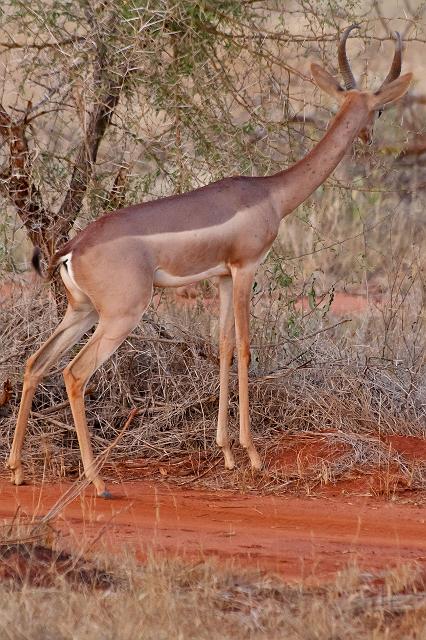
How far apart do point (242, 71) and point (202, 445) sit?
9.56 feet

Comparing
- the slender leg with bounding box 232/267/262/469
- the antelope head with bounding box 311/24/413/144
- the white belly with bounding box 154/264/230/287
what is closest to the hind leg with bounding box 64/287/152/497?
the white belly with bounding box 154/264/230/287

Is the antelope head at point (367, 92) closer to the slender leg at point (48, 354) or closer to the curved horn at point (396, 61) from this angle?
the curved horn at point (396, 61)

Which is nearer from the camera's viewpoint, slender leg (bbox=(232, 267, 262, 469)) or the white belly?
the white belly

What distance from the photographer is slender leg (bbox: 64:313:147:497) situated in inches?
276

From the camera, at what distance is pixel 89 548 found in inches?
204

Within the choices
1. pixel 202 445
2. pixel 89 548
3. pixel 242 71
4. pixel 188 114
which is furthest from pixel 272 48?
pixel 89 548

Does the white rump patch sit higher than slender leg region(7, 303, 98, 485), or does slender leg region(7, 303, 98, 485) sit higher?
the white rump patch

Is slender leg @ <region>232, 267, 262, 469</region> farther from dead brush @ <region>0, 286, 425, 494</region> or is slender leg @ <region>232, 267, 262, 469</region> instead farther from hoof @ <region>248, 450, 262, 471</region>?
dead brush @ <region>0, 286, 425, 494</region>

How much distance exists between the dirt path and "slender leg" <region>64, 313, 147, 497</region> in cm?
25

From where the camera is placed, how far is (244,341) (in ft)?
25.5

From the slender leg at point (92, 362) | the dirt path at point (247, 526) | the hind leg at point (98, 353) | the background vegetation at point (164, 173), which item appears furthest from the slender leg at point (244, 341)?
the slender leg at point (92, 362)

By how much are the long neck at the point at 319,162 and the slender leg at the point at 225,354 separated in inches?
24.8

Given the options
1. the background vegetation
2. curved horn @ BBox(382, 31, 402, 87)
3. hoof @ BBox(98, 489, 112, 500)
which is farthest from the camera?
the background vegetation

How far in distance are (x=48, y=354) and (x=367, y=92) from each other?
2749 millimetres
